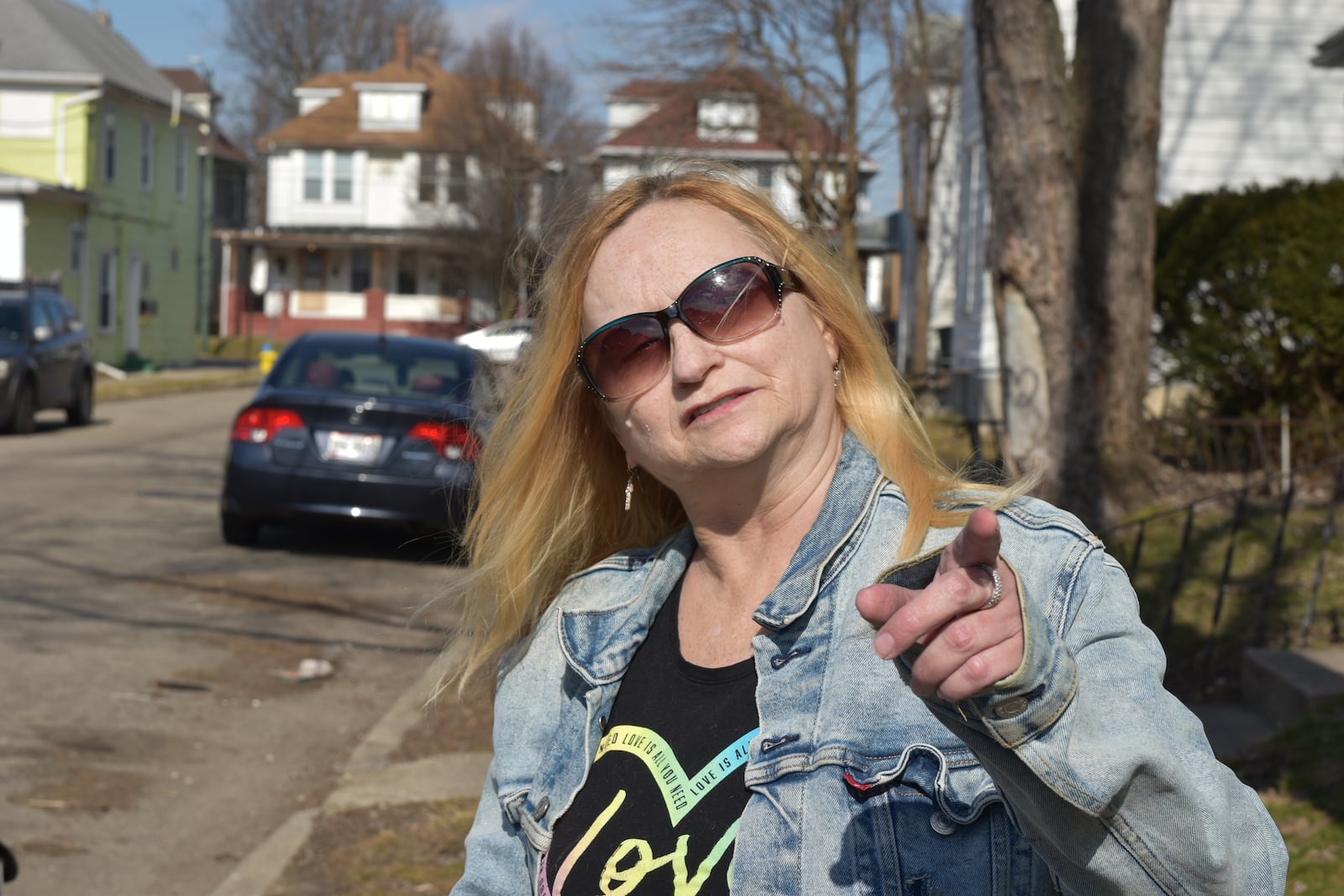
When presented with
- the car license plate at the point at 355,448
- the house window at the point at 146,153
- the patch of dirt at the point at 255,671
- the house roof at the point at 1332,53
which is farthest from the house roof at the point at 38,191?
the house roof at the point at 1332,53

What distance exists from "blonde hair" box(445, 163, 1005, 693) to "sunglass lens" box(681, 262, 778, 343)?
115mm

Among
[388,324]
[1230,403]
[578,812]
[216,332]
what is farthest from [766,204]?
[216,332]

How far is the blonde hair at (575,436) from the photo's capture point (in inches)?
98.6

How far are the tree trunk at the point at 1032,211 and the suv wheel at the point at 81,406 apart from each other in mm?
16605

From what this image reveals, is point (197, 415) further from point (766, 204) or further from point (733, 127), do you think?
point (766, 204)

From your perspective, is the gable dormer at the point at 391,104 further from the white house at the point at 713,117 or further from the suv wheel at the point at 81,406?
the suv wheel at the point at 81,406

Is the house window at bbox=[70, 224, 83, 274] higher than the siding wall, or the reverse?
the siding wall

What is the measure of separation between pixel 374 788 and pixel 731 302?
3667 mm

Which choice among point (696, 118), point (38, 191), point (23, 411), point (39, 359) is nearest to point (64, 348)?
point (39, 359)

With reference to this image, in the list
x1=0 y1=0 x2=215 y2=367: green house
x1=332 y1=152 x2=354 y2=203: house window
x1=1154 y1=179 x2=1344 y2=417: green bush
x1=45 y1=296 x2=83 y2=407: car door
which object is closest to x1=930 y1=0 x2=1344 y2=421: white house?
x1=1154 y1=179 x2=1344 y2=417: green bush

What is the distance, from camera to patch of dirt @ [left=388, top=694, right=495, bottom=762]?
6.07 metres

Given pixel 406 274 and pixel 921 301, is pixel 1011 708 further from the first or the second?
pixel 406 274

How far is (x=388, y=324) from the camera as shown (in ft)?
177

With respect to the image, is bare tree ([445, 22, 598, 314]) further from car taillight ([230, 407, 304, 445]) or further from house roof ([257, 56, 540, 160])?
car taillight ([230, 407, 304, 445])
